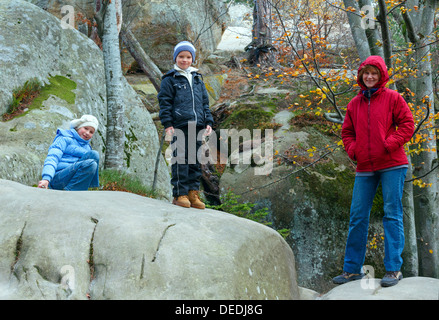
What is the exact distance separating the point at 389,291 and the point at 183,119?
2.70 m

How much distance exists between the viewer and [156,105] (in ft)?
44.4

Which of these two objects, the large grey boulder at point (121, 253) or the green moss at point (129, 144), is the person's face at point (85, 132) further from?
the green moss at point (129, 144)

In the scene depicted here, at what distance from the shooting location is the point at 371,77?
427 cm

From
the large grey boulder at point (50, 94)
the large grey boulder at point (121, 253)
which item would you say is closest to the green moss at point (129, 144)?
the large grey boulder at point (50, 94)

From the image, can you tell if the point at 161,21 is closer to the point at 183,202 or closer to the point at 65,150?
the point at 65,150

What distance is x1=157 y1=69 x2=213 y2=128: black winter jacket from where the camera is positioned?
472 cm

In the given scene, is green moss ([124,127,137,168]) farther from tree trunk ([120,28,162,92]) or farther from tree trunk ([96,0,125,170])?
tree trunk ([120,28,162,92])

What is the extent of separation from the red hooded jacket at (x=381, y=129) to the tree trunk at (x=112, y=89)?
4.88 m

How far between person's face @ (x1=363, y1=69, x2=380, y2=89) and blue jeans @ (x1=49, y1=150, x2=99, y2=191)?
3.34 meters

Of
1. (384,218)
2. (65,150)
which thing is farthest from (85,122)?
(384,218)

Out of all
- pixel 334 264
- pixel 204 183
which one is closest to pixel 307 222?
pixel 334 264

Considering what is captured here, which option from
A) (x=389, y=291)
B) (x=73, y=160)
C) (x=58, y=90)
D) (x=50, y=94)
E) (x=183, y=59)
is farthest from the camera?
(x=58, y=90)
